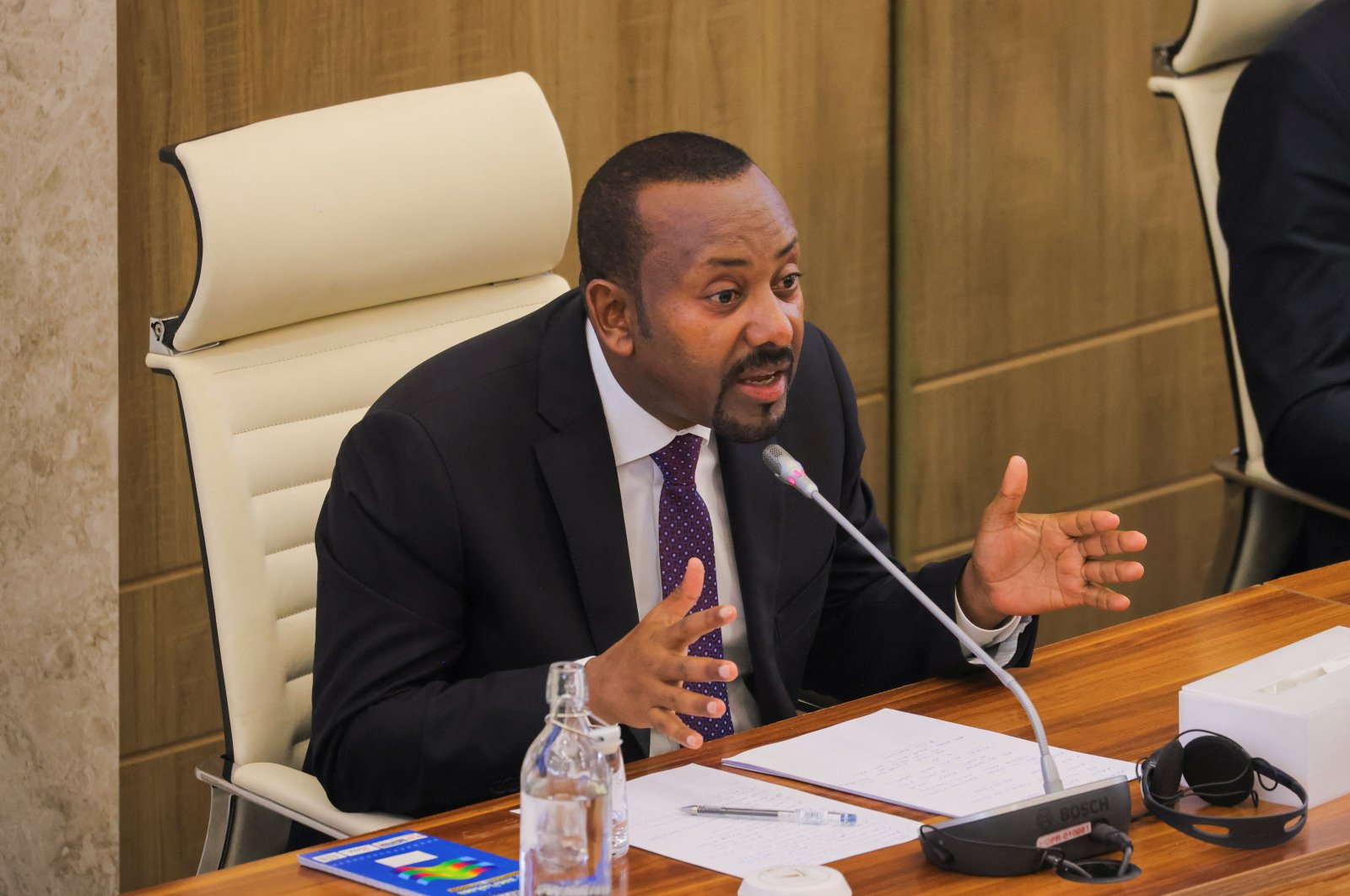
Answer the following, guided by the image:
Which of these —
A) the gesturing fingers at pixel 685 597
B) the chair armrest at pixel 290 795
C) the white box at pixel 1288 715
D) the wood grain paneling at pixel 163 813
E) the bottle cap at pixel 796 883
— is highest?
the gesturing fingers at pixel 685 597

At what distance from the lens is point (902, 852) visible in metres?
1.41

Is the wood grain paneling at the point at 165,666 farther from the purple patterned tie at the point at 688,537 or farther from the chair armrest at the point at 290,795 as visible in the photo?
the purple patterned tie at the point at 688,537

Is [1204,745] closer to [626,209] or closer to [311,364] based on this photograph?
[626,209]

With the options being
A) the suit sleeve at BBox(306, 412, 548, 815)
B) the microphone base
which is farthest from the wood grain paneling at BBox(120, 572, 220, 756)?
the microphone base

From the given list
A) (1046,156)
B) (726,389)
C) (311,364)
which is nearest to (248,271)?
(311,364)

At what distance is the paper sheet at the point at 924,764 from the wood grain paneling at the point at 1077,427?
2017 mm

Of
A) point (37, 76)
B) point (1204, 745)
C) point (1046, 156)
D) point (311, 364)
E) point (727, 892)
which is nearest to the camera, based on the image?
point (727, 892)

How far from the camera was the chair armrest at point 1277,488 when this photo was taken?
2598 mm

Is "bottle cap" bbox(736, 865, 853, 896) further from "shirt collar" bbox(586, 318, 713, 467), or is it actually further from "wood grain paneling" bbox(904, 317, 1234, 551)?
"wood grain paneling" bbox(904, 317, 1234, 551)

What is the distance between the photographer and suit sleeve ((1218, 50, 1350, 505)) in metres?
2.71

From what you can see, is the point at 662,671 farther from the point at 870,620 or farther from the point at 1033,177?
the point at 1033,177

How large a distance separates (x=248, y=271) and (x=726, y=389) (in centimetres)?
55

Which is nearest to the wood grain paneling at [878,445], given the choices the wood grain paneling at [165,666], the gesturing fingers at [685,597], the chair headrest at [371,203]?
the wood grain paneling at [165,666]

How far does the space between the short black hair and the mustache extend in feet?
Result: 0.44
